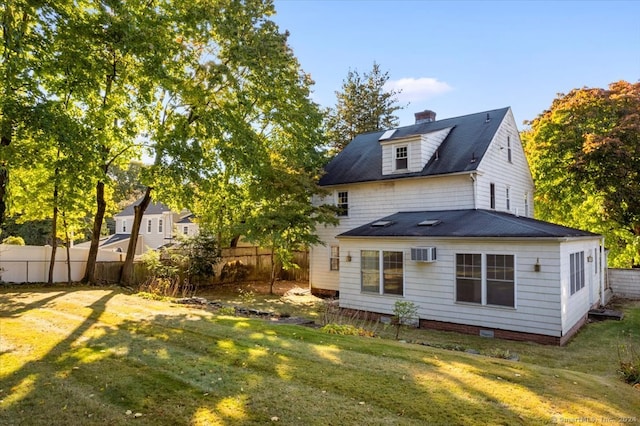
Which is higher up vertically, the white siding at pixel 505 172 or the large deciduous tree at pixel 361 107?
the large deciduous tree at pixel 361 107

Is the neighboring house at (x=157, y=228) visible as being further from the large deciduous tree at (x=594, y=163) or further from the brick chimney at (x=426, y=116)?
the large deciduous tree at (x=594, y=163)

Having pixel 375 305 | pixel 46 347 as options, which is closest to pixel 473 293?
pixel 375 305

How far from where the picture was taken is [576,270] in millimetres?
12883

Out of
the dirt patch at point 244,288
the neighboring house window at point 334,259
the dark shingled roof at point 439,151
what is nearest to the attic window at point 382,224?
the dark shingled roof at point 439,151

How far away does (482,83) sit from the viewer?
1816cm

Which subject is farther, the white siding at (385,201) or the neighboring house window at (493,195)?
the neighboring house window at (493,195)

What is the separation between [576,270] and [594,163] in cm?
845

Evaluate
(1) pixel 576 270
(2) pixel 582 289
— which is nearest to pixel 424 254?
(1) pixel 576 270

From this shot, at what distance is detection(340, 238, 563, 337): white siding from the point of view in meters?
11.1

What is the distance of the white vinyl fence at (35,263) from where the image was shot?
→ 54.2 feet

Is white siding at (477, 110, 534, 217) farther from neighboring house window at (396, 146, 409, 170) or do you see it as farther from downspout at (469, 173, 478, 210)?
neighboring house window at (396, 146, 409, 170)

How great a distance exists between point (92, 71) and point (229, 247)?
46.7 feet

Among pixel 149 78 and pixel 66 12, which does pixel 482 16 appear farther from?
pixel 66 12

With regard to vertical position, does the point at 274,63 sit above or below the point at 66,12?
above
